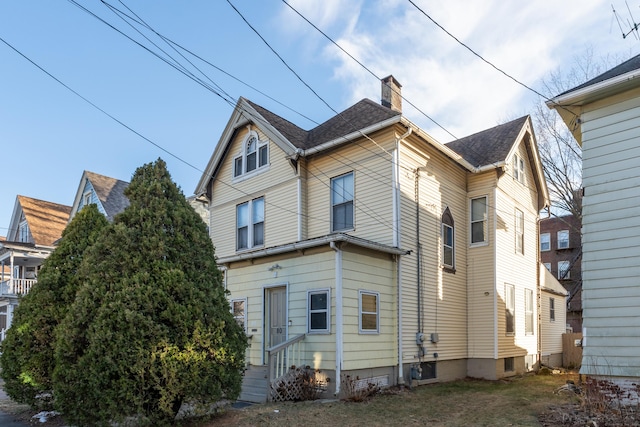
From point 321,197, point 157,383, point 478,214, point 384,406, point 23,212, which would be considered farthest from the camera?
point 23,212

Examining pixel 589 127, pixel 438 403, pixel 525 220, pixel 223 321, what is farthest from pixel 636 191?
pixel 525 220

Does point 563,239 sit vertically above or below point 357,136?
below

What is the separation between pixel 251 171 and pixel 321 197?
309 centimetres

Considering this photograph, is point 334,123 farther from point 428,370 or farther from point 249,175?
point 428,370

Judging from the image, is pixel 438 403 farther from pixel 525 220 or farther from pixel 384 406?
pixel 525 220

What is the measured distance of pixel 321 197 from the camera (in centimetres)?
1397

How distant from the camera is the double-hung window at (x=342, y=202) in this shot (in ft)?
43.4

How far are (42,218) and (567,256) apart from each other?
120 feet

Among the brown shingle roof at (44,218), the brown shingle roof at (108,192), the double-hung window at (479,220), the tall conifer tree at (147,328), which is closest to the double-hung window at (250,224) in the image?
the double-hung window at (479,220)

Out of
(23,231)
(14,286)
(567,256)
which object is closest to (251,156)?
(14,286)

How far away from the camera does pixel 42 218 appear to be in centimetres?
3052

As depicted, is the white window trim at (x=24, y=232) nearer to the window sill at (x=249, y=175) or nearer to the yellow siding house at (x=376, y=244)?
the yellow siding house at (x=376, y=244)

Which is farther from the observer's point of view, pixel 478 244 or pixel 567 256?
pixel 567 256

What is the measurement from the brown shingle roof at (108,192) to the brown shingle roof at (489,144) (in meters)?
17.7
